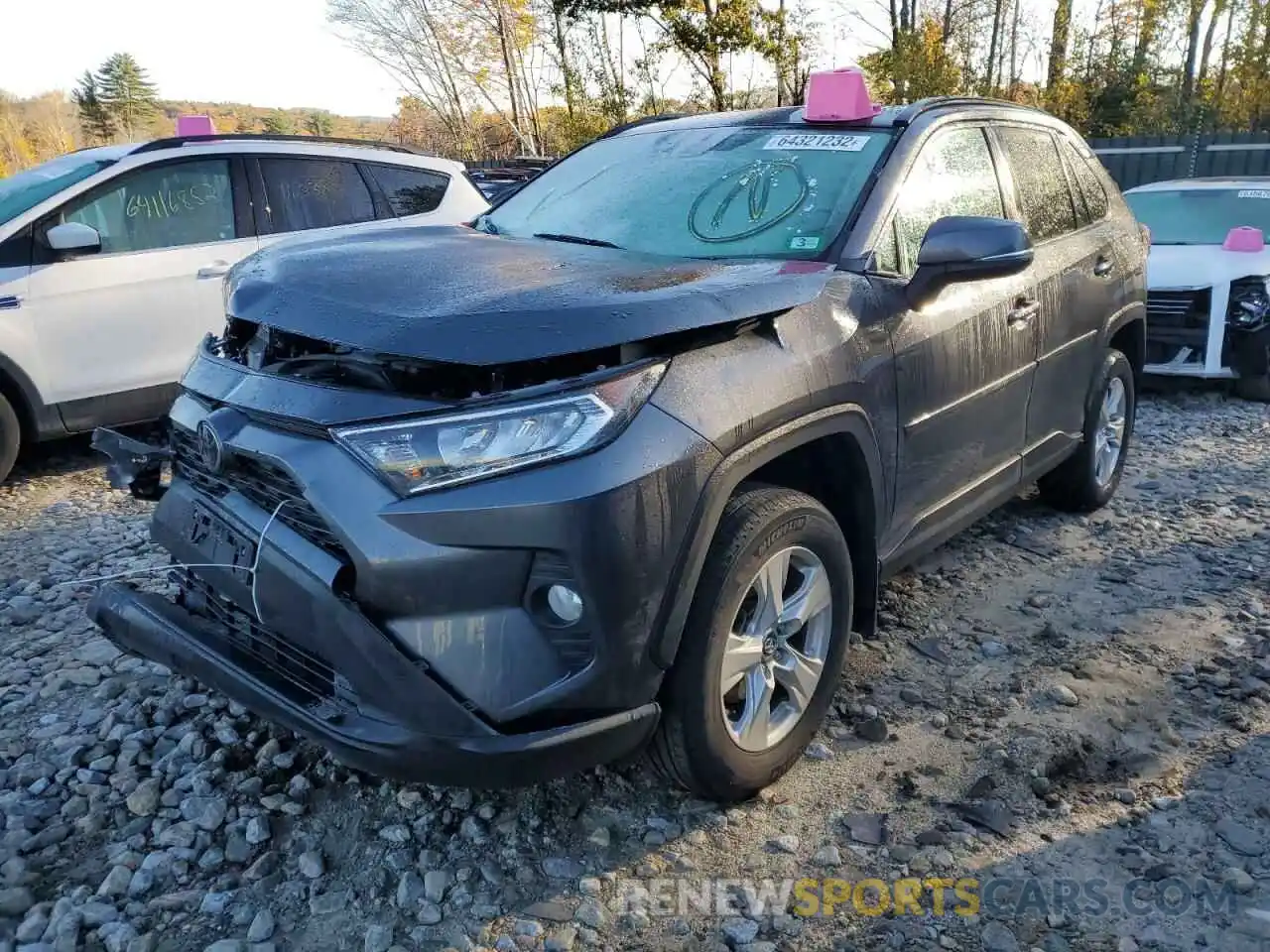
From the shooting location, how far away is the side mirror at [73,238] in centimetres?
515

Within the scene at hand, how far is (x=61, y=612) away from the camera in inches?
151

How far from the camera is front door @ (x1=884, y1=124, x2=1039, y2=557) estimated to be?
3.08 m

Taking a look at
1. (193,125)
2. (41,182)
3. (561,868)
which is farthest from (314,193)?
(561,868)

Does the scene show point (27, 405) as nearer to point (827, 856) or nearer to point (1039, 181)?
point (827, 856)

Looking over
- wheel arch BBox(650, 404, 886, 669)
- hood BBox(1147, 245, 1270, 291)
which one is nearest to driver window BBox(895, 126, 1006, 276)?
wheel arch BBox(650, 404, 886, 669)

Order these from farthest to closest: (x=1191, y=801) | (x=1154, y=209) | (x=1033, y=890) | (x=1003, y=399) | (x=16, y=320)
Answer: (x=1154, y=209), (x=16, y=320), (x=1003, y=399), (x=1191, y=801), (x=1033, y=890)

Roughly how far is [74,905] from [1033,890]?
89.4 inches

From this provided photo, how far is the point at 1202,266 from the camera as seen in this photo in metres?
7.23

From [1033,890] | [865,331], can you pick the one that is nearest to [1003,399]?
[865,331]

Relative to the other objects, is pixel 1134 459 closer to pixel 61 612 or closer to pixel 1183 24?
pixel 61 612

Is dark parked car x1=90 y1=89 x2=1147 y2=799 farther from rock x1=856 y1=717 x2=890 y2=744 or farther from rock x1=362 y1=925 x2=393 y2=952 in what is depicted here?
rock x1=362 y1=925 x2=393 y2=952

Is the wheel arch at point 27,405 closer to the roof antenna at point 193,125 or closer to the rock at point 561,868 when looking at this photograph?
the roof antenna at point 193,125

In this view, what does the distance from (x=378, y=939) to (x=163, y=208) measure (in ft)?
15.7

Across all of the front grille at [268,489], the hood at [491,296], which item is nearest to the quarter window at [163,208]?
the hood at [491,296]
